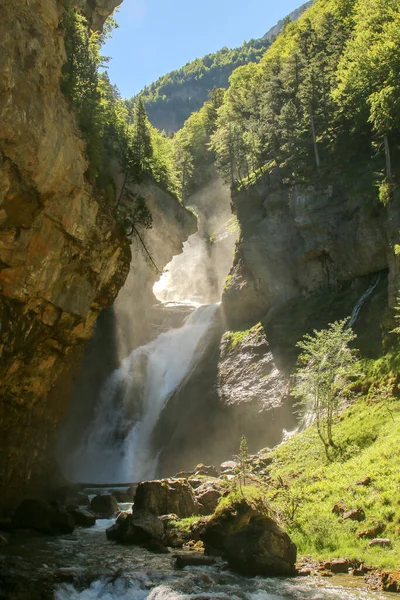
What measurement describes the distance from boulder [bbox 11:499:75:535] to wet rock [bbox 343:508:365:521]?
11382mm

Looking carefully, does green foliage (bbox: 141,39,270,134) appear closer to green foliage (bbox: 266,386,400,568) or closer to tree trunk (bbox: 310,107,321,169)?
tree trunk (bbox: 310,107,321,169)

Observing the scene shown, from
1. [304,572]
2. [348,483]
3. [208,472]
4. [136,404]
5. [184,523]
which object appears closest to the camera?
[304,572]

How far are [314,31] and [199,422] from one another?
153ft

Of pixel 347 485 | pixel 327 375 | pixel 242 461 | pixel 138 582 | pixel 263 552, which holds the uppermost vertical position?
pixel 327 375

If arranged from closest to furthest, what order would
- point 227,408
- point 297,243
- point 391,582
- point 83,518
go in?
point 391,582 → point 83,518 → point 227,408 → point 297,243

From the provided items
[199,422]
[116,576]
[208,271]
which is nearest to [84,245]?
[116,576]

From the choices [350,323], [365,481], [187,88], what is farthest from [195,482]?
[187,88]

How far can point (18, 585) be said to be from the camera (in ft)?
39.6

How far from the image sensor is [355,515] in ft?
51.7

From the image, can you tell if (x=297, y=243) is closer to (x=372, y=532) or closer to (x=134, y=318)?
(x=134, y=318)

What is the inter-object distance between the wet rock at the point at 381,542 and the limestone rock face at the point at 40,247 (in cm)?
1527

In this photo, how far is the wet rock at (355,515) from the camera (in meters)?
15.7

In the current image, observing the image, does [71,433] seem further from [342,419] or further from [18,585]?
[18,585]

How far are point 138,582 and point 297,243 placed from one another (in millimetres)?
33319
